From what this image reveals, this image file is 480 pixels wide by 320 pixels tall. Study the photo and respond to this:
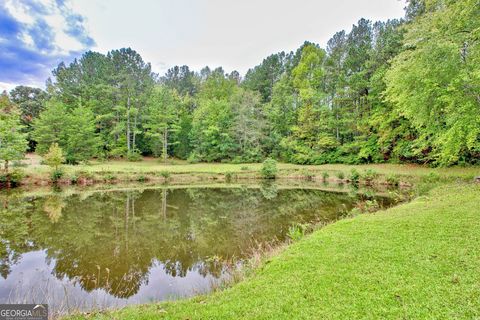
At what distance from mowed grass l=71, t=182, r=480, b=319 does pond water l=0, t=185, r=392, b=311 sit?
1758mm

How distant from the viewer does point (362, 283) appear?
4.62m

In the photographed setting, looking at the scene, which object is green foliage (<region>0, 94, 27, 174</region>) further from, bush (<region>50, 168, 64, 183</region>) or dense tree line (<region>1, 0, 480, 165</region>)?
dense tree line (<region>1, 0, 480, 165</region>)

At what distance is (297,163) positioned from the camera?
1542 inches

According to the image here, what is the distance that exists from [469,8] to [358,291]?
10.7m

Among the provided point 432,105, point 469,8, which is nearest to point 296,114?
point 432,105

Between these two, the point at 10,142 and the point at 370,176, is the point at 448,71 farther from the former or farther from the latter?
the point at 10,142

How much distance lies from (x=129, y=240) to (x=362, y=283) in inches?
330

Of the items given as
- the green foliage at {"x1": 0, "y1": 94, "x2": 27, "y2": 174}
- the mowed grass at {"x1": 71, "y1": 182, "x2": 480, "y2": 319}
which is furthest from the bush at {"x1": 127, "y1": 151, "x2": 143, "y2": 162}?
the mowed grass at {"x1": 71, "y1": 182, "x2": 480, "y2": 319}

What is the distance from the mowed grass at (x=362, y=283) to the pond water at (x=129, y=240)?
1.76 metres

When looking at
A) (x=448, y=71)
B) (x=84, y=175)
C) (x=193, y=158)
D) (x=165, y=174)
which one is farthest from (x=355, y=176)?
(x=84, y=175)

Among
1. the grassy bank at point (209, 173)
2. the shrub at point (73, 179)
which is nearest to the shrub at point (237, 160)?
the grassy bank at point (209, 173)

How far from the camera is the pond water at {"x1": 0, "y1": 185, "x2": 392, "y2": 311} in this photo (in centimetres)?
650

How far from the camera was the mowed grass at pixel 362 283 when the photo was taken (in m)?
3.90

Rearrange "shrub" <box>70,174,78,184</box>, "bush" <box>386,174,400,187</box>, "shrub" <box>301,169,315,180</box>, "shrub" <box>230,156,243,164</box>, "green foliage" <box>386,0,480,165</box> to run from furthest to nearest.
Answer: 1. "shrub" <box>230,156,243,164</box>
2. "shrub" <box>301,169,315,180</box>
3. "bush" <box>386,174,400,187</box>
4. "shrub" <box>70,174,78,184</box>
5. "green foliage" <box>386,0,480,165</box>
